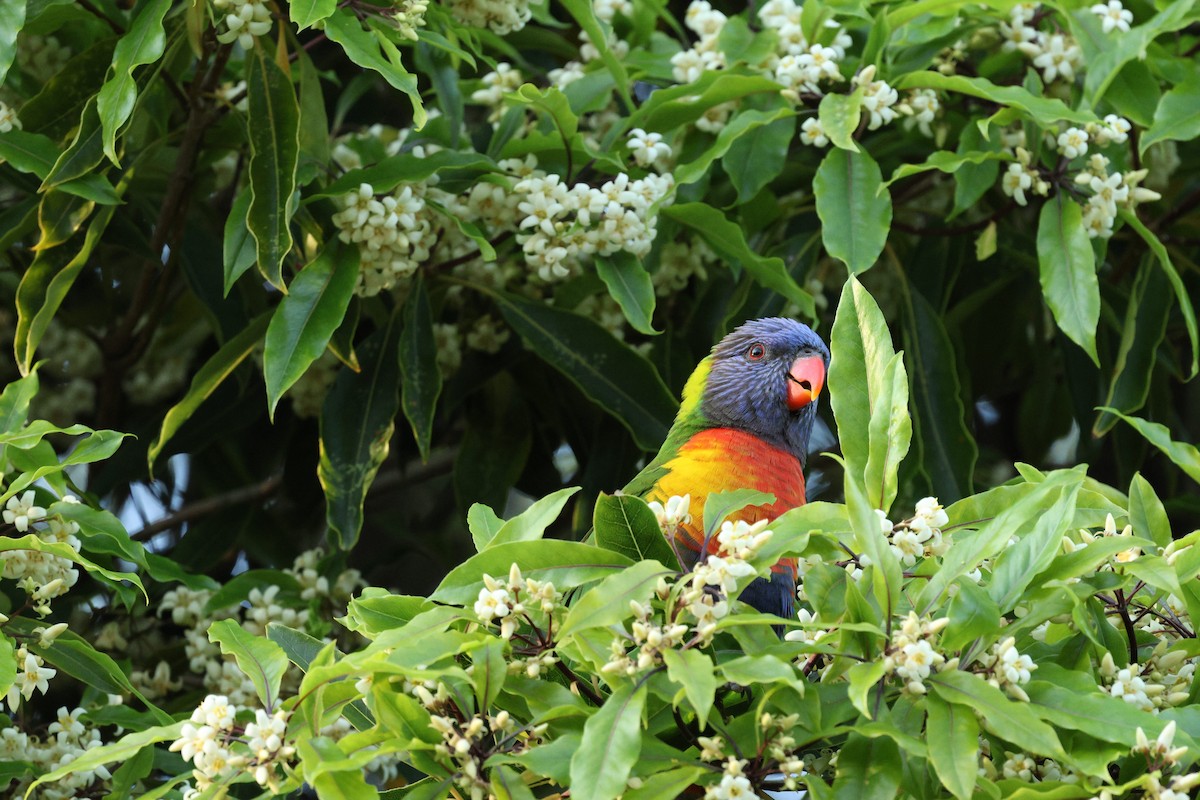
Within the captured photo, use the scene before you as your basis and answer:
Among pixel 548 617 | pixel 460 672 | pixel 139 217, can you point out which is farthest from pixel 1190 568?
pixel 139 217

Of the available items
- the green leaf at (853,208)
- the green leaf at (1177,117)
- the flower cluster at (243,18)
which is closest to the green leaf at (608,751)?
the green leaf at (853,208)

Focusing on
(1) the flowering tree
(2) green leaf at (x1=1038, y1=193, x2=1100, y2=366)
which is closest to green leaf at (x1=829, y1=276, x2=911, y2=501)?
(1) the flowering tree

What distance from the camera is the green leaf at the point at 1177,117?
8.55 ft

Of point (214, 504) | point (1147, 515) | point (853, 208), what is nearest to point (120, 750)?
point (1147, 515)

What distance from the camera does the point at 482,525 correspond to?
67.6 inches

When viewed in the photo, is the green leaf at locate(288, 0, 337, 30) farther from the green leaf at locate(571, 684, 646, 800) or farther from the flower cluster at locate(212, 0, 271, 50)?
the green leaf at locate(571, 684, 646, 800)

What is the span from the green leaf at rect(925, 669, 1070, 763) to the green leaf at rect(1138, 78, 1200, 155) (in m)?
1.63

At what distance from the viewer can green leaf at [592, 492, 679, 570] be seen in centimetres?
153

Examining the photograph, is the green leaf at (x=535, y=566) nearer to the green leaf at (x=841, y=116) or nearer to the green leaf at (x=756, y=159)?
the green leaf at (x=841, y=116)

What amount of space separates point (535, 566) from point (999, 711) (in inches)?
20.6

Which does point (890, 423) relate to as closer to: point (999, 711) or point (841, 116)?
point (999, 711)

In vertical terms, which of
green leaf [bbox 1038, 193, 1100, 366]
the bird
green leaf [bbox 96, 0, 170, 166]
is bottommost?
the bird

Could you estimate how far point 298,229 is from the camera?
2.74 m

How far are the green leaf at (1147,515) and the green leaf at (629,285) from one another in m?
1.03
